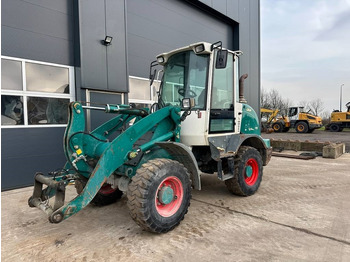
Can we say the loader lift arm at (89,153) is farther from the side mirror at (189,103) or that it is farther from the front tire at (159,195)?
the front tire at (159,195)

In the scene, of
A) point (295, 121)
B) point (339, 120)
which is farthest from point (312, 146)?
point (339, 120)

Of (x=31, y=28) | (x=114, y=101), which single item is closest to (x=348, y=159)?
(x=114, y=101)

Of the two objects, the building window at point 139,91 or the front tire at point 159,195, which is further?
the building window at point 139,91

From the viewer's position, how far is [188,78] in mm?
4070

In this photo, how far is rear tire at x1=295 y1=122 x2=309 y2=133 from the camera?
2300 cm

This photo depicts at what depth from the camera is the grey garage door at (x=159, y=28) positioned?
7816 millimetres

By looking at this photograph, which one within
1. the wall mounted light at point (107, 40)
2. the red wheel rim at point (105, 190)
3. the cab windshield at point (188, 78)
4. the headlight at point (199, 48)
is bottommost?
the red wheel rim at point (105, 190)

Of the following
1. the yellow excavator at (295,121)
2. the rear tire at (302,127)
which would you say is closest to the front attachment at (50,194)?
the yellow excavator at (295,121)

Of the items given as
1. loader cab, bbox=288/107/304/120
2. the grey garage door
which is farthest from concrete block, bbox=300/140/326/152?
loader cab, bbox=288/107/304/120

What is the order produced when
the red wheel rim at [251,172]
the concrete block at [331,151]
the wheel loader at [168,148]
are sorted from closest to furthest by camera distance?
the wheel loader at [168,148], the red wheel rim at [251,172], the concrete block at [331,151]

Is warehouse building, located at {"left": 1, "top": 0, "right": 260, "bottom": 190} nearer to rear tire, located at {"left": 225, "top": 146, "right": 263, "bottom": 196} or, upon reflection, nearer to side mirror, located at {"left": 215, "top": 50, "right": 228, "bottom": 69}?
side mirror, located at {"left": 215, "top": 50, "right": 228, "bottom": 69}

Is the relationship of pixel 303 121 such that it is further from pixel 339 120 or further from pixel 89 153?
pixel 89 153

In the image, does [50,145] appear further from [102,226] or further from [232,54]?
[232,54]

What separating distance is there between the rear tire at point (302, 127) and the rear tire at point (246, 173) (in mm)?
20933
